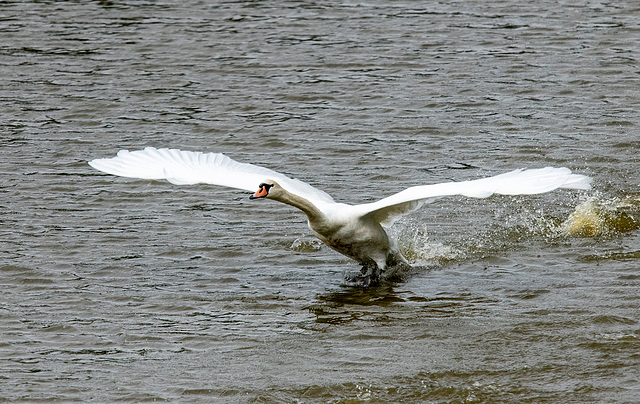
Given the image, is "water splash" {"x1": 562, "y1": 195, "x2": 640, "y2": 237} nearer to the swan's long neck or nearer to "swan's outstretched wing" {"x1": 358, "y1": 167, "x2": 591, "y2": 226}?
"swan's outstretched wing" {"x1": 358, "y1": 167, "x2": 591, "y2": 226}

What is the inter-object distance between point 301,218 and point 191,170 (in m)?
2.00

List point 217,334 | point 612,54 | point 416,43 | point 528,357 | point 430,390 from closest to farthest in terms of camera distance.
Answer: point 430,390 < point 528,357 < point 217,334 < point 612,54 < point 416,43

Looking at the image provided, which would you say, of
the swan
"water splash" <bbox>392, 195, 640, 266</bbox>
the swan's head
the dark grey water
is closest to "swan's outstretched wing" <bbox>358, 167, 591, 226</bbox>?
the swan

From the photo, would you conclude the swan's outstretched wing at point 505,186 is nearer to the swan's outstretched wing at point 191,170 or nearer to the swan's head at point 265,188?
the swan's head at point 265,188

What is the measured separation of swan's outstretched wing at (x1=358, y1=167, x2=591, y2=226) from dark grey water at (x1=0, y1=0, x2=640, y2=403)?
0.98 metres

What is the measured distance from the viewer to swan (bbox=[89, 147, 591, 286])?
28.9 feet

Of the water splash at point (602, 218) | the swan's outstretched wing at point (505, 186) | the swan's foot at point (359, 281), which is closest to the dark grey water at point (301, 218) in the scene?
the water splash at point (602, 218)

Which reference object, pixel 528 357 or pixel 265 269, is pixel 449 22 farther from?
pixel 528 357

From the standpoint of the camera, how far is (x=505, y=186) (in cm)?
846

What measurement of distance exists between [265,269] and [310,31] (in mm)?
10021

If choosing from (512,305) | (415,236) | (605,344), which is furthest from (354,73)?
(605,344)

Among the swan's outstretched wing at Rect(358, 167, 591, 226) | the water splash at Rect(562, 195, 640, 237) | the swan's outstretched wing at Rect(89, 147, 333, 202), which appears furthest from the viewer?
the water splash at Rect(562, 195, 640, 237)

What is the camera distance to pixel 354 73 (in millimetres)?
17375

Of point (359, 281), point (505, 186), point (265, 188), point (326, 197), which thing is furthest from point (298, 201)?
point (505, 186)
